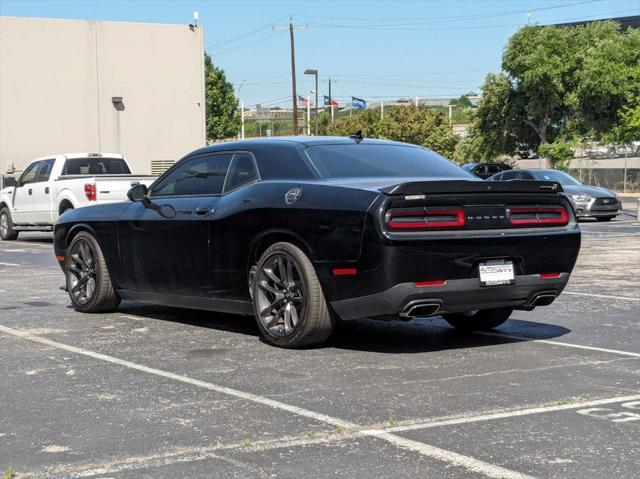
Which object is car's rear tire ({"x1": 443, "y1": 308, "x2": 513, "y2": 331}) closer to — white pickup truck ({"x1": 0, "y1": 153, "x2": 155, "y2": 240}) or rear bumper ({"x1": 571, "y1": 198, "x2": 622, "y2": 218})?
white pickup truck ({"x1": 0, "y1": 153, "x2": 155, "y2": 240})

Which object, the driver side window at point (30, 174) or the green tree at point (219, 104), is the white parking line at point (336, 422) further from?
the green tree at point (219, 104)

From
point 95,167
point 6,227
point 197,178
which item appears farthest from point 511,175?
point 197,178

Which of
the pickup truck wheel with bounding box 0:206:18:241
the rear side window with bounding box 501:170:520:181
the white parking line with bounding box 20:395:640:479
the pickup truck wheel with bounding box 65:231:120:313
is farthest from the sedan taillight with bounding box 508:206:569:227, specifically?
the rear side window with bounding box 501:170:520:181

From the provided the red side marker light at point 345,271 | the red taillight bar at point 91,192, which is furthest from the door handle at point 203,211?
the red taillight bar at point 91,192

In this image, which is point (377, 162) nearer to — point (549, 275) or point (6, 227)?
point (549, 275)

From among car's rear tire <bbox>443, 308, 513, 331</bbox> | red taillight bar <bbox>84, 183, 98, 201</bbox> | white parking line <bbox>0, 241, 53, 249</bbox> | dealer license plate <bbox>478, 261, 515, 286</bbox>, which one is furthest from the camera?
white parking line <bbox>0, 241, 53, 249</bbox>

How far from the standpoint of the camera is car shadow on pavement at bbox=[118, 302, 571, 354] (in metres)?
7.99

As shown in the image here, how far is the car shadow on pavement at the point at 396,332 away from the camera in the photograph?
799 centimetres

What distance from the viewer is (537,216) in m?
7.73

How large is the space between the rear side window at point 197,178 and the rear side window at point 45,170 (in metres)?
12.9

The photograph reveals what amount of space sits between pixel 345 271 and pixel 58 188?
47.6 feet

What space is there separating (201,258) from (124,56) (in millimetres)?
32019

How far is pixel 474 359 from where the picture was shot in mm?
7367

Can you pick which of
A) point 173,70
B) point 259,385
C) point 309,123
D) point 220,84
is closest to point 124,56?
point 173,70
